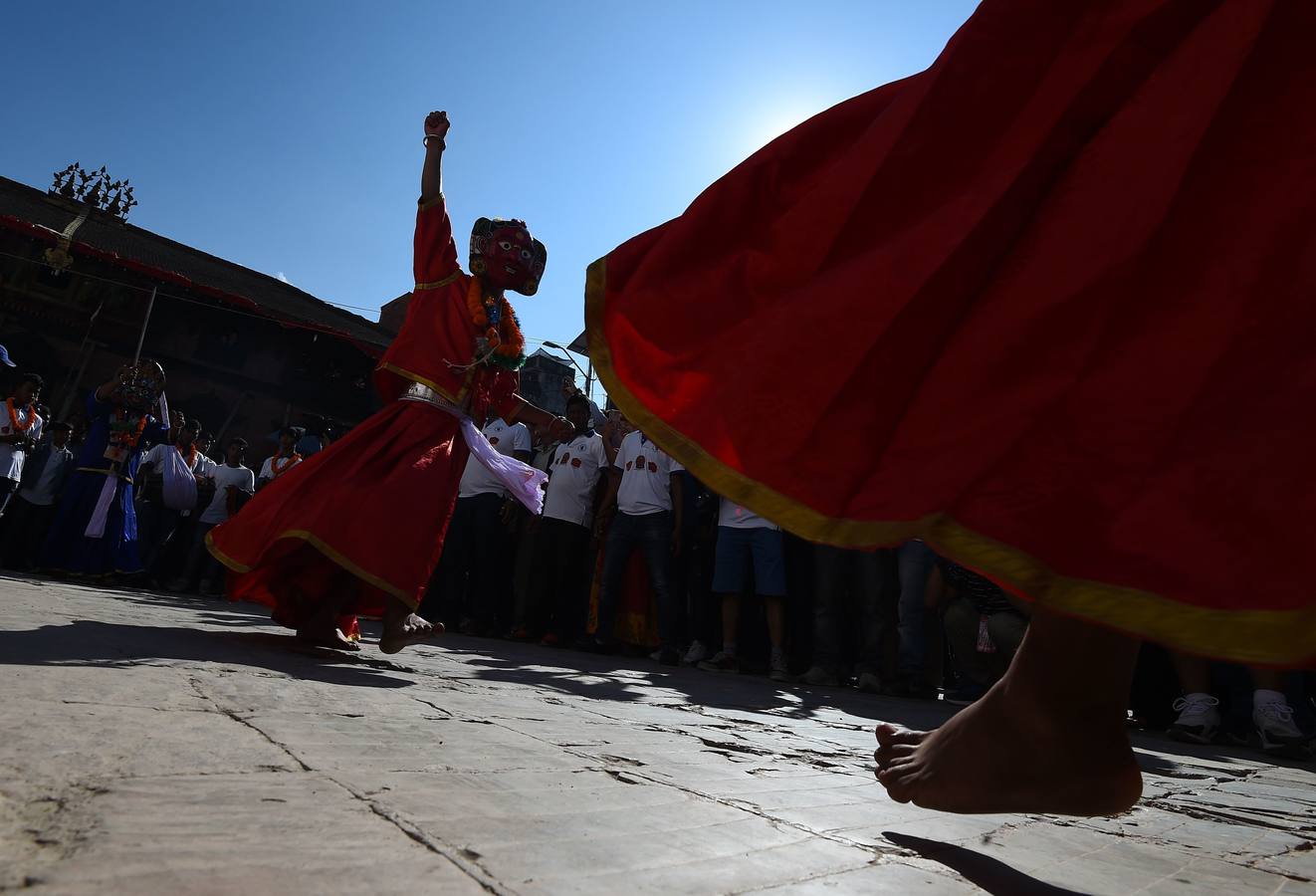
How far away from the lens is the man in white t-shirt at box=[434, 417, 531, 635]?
23.2ft

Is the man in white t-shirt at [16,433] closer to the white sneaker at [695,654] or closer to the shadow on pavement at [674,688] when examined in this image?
the shadow on pavement at [674,688]

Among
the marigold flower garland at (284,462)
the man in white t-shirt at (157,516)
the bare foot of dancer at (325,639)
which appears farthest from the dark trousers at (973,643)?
the man in white t-shirt at (157,516)

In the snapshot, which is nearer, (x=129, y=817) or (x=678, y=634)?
(x=129, y=817)

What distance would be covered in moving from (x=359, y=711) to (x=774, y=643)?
13.3ft

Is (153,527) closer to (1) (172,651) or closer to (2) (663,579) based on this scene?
(2) (663,579)

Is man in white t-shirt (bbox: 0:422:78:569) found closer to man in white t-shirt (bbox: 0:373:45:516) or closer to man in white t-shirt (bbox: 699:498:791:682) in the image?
man in white t-shirt (bbox: 0:373:45:516)

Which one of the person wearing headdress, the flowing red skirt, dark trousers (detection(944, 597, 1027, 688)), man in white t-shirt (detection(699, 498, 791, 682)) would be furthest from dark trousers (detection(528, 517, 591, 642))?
the person wearing headdress

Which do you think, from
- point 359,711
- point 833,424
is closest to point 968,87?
point 833,424

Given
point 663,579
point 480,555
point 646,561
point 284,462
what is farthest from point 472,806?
point 284,462

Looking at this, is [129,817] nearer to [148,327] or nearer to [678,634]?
[678,634]

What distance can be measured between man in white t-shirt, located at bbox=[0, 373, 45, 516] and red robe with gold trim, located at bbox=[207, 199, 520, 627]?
5786 mm

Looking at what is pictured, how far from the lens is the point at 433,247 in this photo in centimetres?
355

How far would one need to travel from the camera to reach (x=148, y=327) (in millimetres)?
19281

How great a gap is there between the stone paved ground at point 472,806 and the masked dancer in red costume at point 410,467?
651mm
